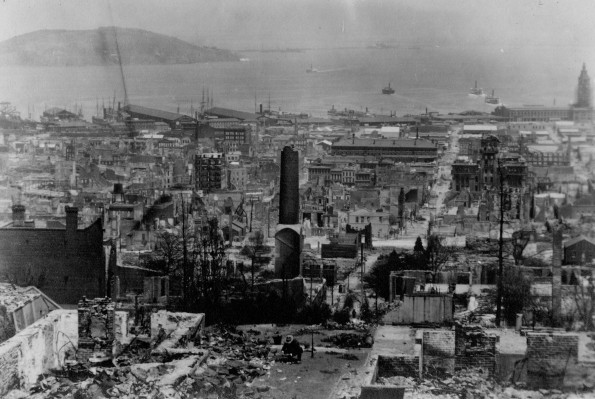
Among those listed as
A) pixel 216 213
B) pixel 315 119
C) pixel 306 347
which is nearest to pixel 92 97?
pixel 315 119

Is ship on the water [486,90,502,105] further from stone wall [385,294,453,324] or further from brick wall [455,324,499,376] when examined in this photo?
brick wall [455,324,499,376]

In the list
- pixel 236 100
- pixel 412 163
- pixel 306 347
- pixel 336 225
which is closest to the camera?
pixel 306 347

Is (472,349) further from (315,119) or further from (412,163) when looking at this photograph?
(315,119)

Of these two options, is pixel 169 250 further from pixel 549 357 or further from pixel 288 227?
pixel 549 357

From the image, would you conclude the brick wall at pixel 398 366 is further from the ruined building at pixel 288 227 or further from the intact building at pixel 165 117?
the intact building at pixel 165 117

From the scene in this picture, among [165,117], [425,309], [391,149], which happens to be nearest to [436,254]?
[425,309]

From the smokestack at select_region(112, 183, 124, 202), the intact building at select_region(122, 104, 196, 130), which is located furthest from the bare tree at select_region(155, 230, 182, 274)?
the intact building at select_region(122, 104, 196, 130)

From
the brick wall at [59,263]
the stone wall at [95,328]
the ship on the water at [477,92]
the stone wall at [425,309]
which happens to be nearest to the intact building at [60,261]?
the brick wall at [59,263]
